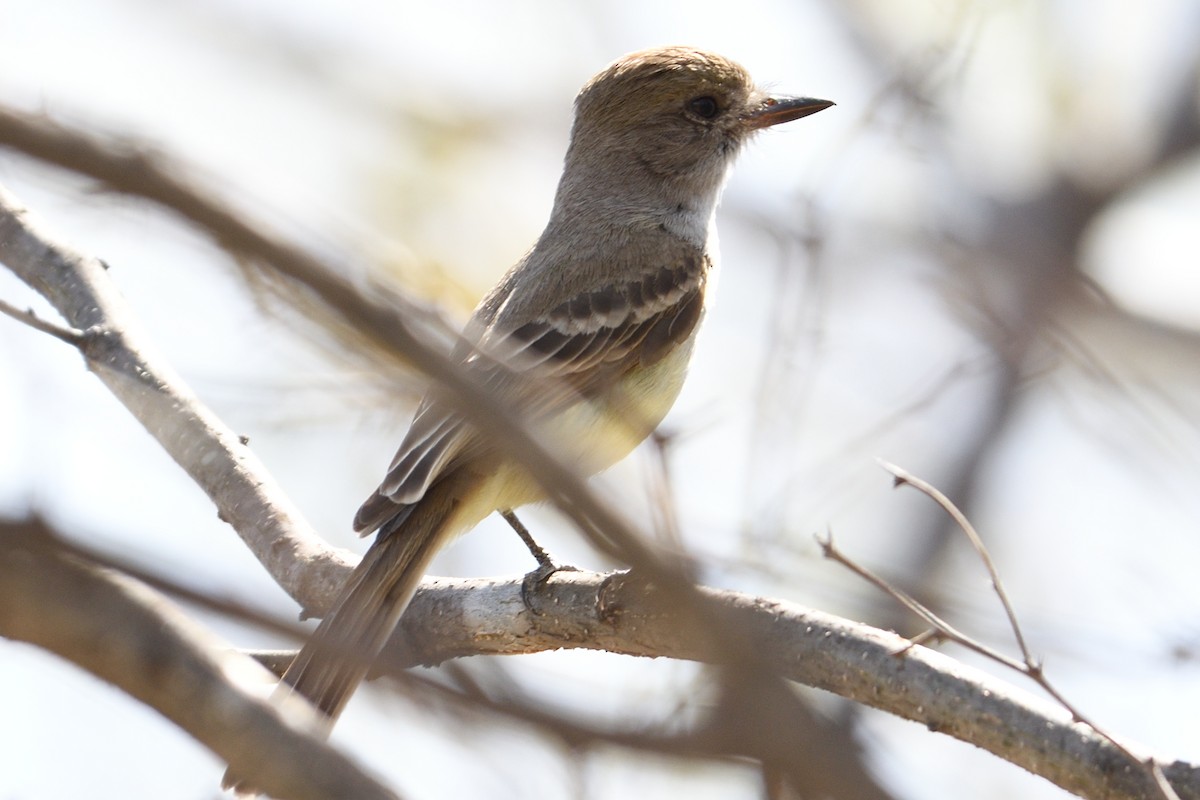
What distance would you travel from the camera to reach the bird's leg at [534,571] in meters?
4.27

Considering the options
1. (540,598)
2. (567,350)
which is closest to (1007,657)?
(540,598)

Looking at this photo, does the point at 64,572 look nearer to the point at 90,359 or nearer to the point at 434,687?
the point at 434,687

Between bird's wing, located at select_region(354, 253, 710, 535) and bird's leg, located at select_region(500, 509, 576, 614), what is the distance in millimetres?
488

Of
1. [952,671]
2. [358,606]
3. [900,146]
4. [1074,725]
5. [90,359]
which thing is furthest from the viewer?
[900,146]

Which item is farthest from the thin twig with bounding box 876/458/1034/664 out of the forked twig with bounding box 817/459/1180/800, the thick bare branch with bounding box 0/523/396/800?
the thick bare branch with bounding box 0/523/396/800

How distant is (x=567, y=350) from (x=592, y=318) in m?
0.22

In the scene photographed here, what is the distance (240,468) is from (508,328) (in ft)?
4.32

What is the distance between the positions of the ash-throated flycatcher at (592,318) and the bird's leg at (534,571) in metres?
0.22

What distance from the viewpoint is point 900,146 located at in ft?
23.5

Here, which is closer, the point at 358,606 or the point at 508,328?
the point at 358,606

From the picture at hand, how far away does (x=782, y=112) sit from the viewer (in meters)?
6.48

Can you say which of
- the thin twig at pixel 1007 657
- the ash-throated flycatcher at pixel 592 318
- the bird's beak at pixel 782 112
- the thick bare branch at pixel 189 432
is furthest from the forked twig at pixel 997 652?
the bird's beak at pixel 782 112

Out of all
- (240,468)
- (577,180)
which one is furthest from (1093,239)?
(240,468)

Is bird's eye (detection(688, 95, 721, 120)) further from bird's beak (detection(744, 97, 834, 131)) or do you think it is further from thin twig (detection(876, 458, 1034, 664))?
thin twig (detection(876, 458, 1034, 664))
